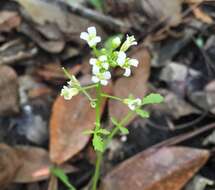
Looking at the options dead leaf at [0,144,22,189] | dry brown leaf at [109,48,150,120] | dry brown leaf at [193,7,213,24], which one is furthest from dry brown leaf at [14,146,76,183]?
dry brown leaf at [193,7,213,24]

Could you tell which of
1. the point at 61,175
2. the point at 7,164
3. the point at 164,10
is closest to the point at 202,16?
the point at 164,10

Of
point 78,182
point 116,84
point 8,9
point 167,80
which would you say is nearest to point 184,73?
point 167,80

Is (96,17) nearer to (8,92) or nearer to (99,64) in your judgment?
(8,92)

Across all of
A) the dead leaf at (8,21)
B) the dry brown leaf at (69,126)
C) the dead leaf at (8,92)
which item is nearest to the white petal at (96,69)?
the dry brown leaf at (69,126)

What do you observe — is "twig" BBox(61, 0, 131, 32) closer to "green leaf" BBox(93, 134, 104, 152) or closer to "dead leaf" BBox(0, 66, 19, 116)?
"dead leaf" BBox(0, 66, 19, 116)

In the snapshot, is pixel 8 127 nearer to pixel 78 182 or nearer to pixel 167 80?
pixel 78 182
